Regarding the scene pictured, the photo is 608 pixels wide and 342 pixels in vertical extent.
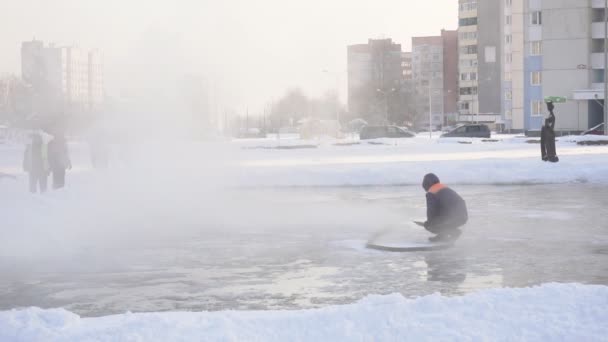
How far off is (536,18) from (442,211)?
69776mm

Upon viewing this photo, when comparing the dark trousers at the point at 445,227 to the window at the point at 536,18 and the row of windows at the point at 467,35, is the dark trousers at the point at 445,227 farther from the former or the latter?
the row of windows at the point at 467,35

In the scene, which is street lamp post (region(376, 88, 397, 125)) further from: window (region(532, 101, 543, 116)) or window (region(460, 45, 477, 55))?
window (region(460, 45, 477, 55))

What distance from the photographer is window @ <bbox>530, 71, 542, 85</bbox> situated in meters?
78.8

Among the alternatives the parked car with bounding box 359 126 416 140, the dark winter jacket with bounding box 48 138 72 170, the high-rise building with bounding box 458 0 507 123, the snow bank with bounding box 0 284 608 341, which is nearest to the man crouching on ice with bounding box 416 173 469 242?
the snow bank with bounding box 0 284 608 341

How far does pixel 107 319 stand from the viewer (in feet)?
24.6

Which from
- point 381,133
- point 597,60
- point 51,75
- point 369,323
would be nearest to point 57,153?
point 369,323

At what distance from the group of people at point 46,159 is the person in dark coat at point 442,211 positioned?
1115cm

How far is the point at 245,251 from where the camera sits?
1333cm

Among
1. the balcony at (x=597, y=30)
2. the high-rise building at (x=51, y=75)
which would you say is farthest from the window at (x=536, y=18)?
the high-rise building at (x=51, y=75)

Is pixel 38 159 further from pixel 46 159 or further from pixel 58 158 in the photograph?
pixel 58 158

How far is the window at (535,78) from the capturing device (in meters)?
78.8

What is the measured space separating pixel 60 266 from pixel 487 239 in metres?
6.44

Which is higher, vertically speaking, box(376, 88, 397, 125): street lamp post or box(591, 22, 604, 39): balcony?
box(591, 22, 604, 39): balcony

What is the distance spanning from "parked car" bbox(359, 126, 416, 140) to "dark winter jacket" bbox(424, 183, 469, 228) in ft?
201
